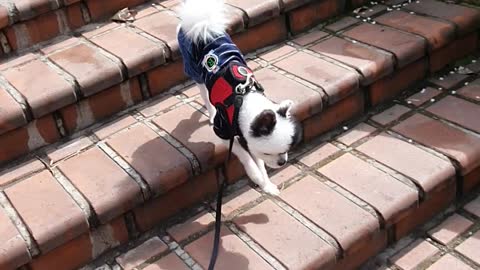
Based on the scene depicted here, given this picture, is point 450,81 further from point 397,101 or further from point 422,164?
point 422,164

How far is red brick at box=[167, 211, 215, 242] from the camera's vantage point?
216cm

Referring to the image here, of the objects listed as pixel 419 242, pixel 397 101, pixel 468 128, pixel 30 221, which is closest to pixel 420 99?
pixel 397 101

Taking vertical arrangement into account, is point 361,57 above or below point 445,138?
above

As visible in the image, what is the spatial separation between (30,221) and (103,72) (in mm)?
780

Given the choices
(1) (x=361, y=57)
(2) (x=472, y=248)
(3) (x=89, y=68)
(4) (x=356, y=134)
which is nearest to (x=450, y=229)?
(2) (x=472, y=248)

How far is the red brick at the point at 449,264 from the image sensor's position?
6.70 ft

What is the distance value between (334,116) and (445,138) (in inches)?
19.7

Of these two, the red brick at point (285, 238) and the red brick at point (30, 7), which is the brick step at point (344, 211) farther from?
the red brick at point (30, 7)

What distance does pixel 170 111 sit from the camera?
2.54 meters

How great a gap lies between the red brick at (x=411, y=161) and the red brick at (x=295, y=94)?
280mm

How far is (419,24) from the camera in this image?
2.90 metres

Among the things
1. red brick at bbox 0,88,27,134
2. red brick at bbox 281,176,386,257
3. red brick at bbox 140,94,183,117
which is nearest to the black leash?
red brick at bbox 281,176,386,257

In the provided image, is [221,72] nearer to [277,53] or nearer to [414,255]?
[277,53]

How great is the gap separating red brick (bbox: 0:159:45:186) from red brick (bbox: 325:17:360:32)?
169 centimetres
